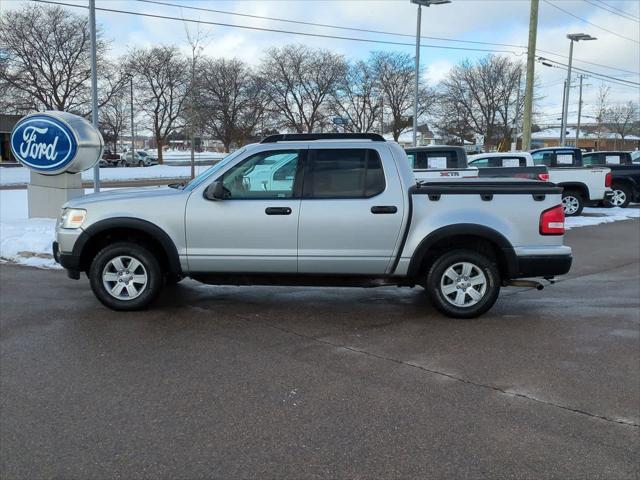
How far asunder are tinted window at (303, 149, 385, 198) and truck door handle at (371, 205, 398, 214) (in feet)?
0.52

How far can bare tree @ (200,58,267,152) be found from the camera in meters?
52.6

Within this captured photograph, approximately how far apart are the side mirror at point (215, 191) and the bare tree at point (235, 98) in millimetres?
47503

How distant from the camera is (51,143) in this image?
1197cm

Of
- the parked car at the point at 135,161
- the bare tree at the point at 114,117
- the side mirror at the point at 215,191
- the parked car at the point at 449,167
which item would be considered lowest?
the side mirror at the point at 215,191

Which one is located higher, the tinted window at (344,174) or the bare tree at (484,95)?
the bare tree at (484,95)

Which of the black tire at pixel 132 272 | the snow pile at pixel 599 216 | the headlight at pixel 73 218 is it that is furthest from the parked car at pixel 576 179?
the headlight at pixel 73 218

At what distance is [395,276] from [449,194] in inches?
39.5

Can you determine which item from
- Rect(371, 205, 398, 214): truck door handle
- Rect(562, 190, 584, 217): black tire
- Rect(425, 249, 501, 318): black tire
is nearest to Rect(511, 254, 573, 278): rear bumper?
Rect(425, 249, 501, 318): black tire

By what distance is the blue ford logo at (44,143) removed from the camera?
468 inches

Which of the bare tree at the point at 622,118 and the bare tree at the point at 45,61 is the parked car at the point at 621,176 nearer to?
the bare tree at the point at 45,61

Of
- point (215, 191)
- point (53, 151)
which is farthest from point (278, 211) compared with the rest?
point (53, 151)

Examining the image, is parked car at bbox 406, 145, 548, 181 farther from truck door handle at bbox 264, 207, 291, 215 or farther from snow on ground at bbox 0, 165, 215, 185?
snow on ground at bbox 0, 165, 215, 185

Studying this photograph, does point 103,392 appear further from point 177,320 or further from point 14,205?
point 14,205

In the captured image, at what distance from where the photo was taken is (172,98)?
5800 centimetres
